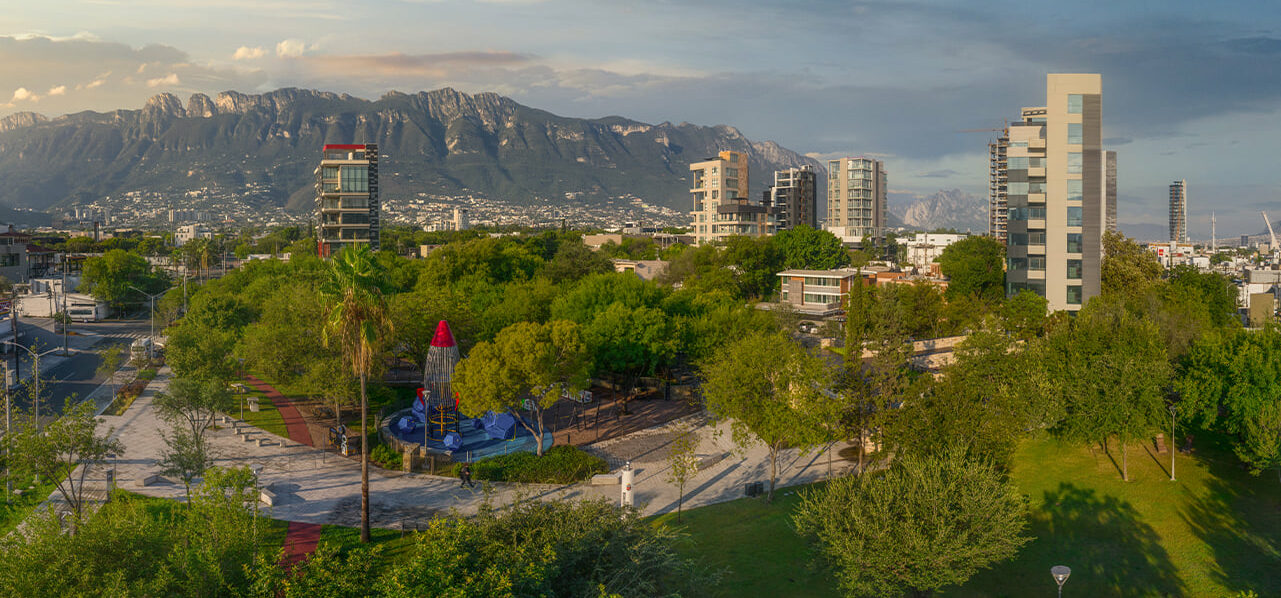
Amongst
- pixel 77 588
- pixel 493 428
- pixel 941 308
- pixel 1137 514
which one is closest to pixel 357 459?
pixel 493 428

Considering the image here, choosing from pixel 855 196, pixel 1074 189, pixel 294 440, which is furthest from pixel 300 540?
pixel 855 196

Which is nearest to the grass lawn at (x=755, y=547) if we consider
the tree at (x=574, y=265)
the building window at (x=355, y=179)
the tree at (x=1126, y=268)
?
the tree at (x=574, y=265)

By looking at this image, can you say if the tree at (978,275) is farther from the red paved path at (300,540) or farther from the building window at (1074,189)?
the red paved path at (300,540)

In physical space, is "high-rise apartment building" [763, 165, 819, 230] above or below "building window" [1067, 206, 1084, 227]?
above

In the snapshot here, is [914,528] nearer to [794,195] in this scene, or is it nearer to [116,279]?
[116,279]

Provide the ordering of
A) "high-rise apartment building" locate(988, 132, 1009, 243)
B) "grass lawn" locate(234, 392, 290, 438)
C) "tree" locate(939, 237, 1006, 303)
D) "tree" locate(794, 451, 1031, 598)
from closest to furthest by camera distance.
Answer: "tree" locate(794, 451, 1031, 598), "grass lawn" locate(234, 392, 290, 438), "tree" locate(939, 237, 1006, 303), "high-rise apartment building" locate(988, 132, 1009, 243)

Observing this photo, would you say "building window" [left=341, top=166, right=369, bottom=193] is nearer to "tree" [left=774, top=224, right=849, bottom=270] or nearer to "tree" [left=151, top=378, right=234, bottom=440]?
"tree" [left=774, top=224, right=849, bottom=270]

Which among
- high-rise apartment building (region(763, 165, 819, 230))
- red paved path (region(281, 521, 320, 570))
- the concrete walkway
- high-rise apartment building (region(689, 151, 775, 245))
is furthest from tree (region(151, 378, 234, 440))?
high-rise apartment building (region(763, 165, 819, 230))
